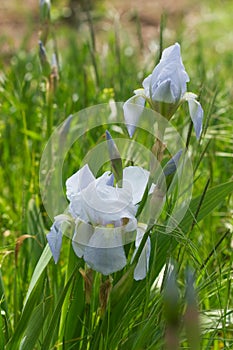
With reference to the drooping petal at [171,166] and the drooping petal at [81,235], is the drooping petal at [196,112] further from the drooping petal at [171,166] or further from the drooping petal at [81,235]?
A: the drooping petal at [81,235]

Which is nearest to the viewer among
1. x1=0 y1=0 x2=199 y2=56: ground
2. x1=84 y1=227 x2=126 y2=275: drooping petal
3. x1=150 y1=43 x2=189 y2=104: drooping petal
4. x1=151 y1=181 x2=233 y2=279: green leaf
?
x1=84 y1=227 x2=126 y2=275: drooping petal

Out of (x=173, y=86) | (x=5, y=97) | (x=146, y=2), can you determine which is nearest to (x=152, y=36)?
(x=146, y=2)

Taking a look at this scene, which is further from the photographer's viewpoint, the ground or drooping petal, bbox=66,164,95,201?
the ground

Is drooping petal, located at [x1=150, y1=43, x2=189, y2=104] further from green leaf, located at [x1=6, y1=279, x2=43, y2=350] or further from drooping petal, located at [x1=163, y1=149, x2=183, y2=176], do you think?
green leaf, located at [x1=6, y1=279, x2=43, y2=350]

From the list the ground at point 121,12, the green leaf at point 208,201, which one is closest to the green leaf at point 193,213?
the green leaf at point 208,201

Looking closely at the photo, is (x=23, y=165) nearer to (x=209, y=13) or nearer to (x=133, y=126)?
(x=133, y=126)

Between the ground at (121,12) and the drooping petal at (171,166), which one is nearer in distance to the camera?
the drooping petal at (171,166)

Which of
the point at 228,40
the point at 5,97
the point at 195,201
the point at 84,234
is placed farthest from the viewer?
the point at 228,40

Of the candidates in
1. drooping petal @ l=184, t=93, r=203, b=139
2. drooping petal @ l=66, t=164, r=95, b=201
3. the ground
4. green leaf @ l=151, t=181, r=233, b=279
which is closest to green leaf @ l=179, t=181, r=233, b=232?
green leaf @ l=151, t=181, r=233, b=279
